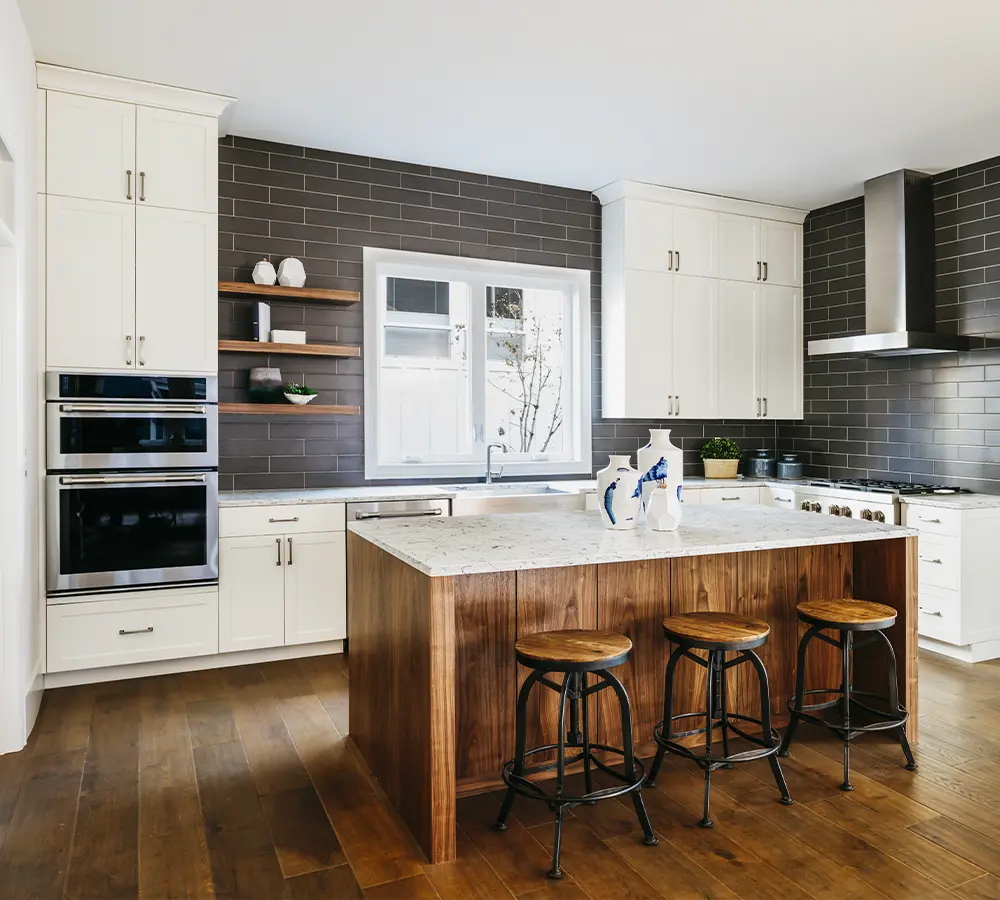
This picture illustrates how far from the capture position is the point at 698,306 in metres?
5.40

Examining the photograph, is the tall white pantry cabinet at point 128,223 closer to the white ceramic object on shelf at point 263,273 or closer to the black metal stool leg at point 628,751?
the white ceramic object on shelf at point 263,273

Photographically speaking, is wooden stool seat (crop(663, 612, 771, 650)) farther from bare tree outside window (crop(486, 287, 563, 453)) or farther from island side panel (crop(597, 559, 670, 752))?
bare tree outside window (crop(486, 287, 563, 453))

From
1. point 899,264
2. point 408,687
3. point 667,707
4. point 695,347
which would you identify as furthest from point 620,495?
point 899,264

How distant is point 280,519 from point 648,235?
300 cm

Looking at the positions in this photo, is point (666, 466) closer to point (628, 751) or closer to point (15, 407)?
point (628, 751)

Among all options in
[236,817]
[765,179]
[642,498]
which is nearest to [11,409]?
[236,817]

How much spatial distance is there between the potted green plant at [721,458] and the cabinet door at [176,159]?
3636 millimetres

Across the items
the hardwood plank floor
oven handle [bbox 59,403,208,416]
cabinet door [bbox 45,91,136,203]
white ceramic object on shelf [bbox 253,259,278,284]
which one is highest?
cabinet door [bbox 45,91,136,203]

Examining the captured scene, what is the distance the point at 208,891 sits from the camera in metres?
2.04

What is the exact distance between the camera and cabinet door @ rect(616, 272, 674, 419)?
17.0 ft

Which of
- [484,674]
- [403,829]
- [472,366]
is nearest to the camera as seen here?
[403,829]

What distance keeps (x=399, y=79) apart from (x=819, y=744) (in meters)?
3.37

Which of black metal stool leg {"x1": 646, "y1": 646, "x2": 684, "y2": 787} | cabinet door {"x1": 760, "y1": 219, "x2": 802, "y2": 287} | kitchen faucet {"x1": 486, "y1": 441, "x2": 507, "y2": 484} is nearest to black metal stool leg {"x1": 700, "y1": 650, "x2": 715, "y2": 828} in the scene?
black metal stool leg {"x1": 646, "y1": 646, "x2": 684, "y2": 787}

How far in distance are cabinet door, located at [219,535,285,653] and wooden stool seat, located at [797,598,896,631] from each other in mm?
2487
